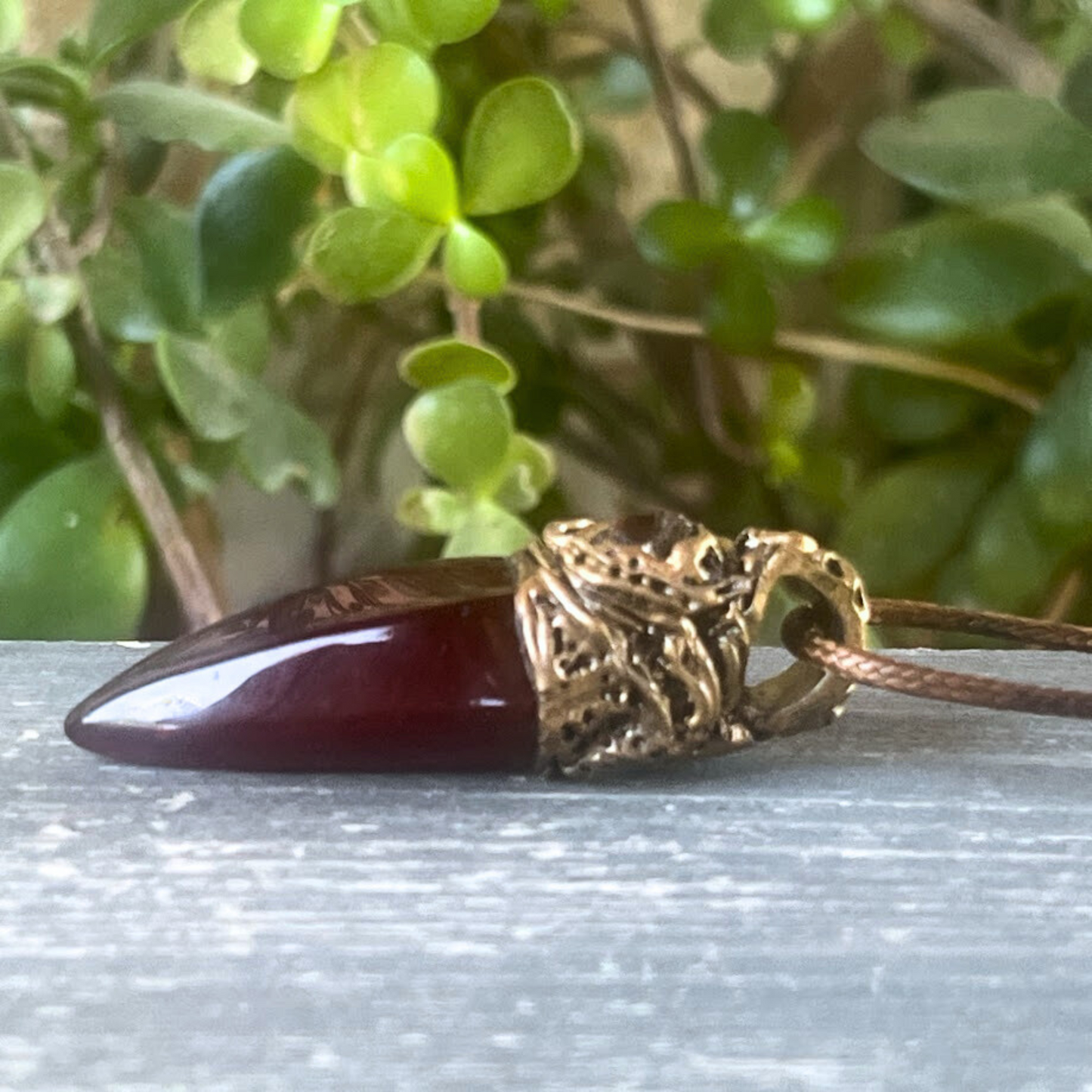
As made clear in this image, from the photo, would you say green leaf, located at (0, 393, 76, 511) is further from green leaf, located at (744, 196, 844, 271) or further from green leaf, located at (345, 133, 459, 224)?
green leaf, located at (744, 196, 844, 271)

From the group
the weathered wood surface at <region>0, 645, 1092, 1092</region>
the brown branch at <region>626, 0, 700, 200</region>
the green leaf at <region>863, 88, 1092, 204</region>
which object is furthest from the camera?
the brown branch at <region>626, 0, 700, 200</region>

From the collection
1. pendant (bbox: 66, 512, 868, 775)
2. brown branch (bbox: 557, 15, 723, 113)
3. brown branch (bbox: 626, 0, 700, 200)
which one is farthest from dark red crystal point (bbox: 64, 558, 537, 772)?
brown branch (bbox: 557, 15, 723, 113)

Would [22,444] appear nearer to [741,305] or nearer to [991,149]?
[741,305]

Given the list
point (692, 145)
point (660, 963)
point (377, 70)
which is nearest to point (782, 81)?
point (692, 145)

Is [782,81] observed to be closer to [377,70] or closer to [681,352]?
[681,352]

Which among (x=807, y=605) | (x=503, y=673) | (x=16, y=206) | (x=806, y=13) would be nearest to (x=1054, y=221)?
(x=806, y=13)

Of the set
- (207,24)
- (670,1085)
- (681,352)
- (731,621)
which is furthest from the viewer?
(681,352)

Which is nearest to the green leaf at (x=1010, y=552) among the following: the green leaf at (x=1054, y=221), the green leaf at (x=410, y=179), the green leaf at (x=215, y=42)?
the green leaf at (x=1054, y=221)

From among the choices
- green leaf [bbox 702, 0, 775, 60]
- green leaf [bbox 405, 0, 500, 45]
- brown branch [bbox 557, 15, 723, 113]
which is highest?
brown branch [bbox 557, 15, 723, 113]
